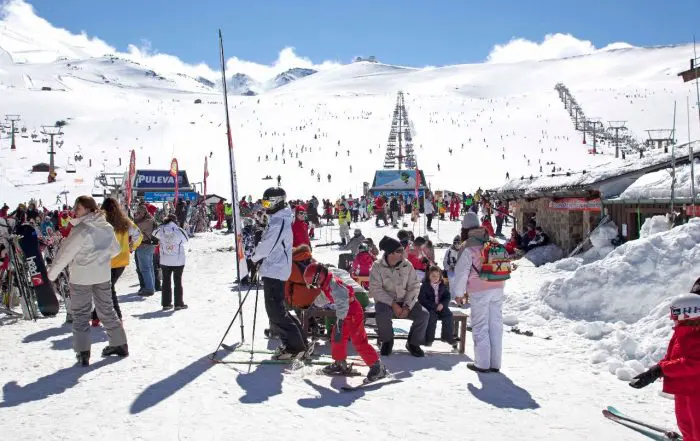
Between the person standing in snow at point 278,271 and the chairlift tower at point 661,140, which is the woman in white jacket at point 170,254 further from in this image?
the chairlift tower at point 661,140

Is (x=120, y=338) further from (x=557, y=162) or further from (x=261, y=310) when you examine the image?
(x=557, y=162)

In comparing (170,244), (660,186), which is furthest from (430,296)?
(660,186)

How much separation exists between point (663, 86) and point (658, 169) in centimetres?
9475

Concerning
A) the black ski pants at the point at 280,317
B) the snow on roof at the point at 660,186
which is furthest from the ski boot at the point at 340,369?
the snow on roof at the point at 660,186

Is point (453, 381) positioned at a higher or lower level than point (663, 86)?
lower

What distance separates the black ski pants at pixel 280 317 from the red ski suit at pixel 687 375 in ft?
11.1

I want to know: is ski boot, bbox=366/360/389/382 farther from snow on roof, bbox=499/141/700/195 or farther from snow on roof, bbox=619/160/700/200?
snow on roof, bbox=499/141/700/195

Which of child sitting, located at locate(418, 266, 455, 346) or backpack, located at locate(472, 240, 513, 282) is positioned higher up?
backpack, located at locate(472, 240, 513, 282)

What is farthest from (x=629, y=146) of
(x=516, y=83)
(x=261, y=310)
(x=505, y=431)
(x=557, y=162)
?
Answer: (x=516, y=83)

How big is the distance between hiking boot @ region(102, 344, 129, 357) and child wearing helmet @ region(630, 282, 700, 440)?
475 cm

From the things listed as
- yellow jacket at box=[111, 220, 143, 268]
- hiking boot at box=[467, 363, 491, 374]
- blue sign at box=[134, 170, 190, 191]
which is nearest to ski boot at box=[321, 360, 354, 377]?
hiking boot at box=[467, 363, 491, 374]

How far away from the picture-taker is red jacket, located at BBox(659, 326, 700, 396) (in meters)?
3.55

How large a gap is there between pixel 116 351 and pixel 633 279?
6.09m

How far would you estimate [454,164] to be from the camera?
56.7 m
